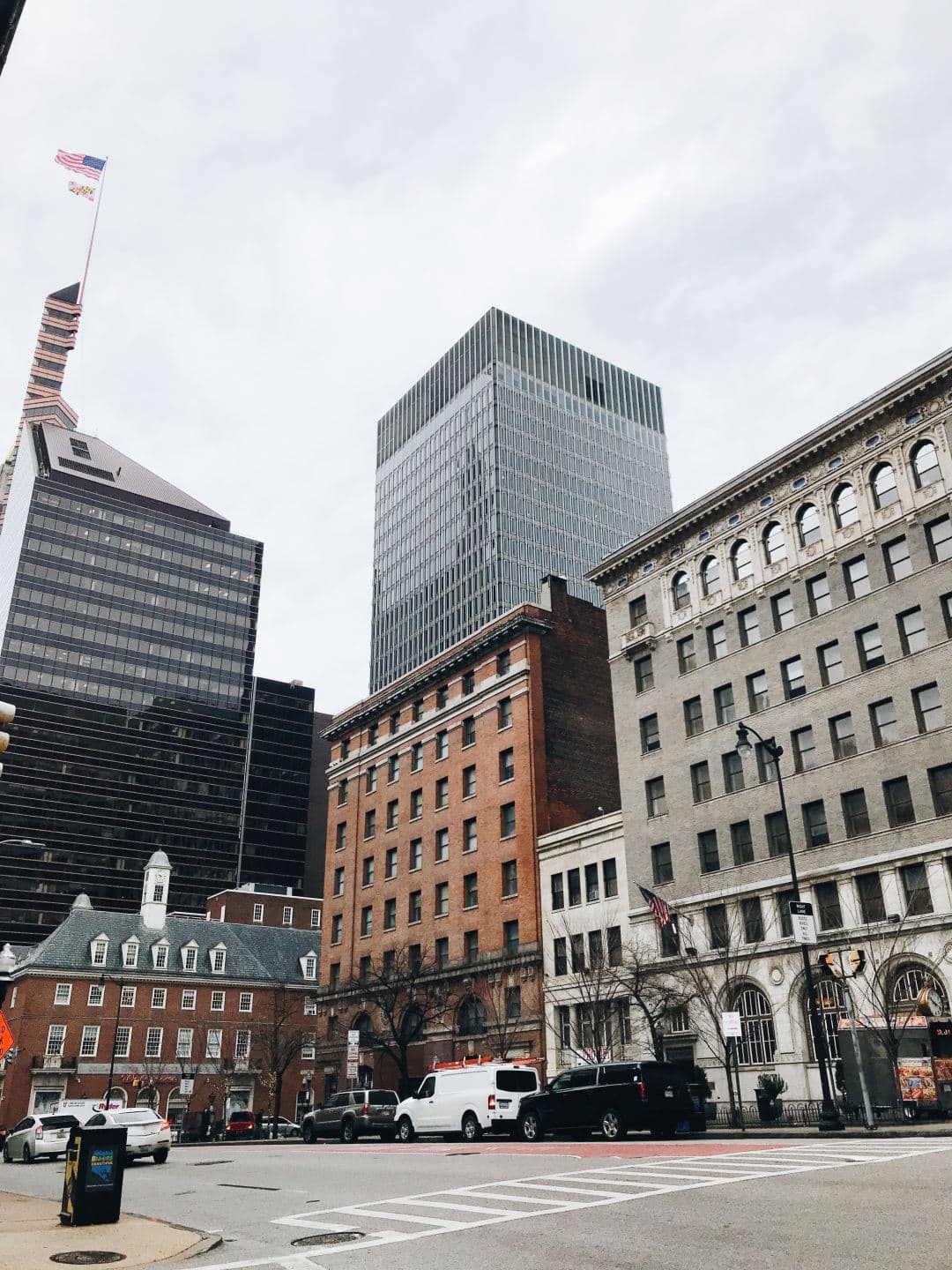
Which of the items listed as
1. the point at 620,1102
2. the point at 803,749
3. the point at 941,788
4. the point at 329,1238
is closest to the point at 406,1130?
the point at 620,1102

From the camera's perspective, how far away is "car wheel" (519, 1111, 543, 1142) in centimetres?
2812

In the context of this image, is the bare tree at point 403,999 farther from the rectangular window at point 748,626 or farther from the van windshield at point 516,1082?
the rectangular window at point 748,626

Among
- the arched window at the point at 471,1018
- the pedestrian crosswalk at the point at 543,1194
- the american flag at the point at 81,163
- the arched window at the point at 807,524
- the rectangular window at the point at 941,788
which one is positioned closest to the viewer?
the pedestrian crosswalk at the point at 543,1194

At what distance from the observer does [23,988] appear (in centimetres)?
7869

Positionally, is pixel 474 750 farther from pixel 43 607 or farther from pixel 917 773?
pixel 43 607

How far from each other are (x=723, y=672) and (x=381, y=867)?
29.3 m

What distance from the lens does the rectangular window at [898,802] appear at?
38094 millimetres

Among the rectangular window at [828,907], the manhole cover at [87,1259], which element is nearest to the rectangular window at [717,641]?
the rectangular window at [828,907]

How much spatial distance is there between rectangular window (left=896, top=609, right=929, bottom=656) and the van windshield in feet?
68.4

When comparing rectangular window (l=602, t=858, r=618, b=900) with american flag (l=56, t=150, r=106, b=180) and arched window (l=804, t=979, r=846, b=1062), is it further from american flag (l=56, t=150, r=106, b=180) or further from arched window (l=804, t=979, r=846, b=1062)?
american flag (l=56, t=150, r=106, b=180)

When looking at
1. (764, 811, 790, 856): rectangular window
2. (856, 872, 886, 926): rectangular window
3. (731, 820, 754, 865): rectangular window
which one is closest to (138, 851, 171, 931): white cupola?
(731, 820, 754, 865): rectangular window

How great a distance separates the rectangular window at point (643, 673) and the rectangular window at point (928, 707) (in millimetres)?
14369

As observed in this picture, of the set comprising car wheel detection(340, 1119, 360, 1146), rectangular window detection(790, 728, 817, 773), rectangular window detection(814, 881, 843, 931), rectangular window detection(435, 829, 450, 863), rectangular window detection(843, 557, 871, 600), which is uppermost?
rectangular window detection(843, 557, 871, 600)

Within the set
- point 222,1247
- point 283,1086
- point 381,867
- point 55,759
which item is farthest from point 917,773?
point 55,759
